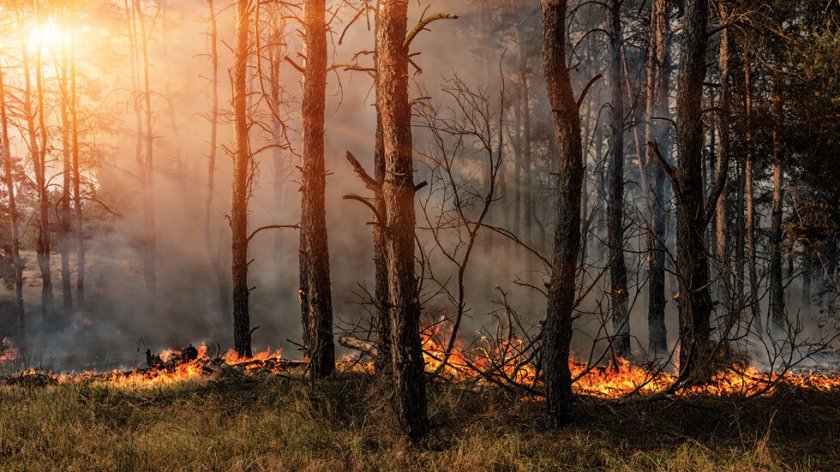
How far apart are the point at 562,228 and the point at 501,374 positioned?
1.94m

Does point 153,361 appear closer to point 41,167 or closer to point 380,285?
point 380,285

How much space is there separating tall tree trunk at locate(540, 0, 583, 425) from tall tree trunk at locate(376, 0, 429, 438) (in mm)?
1310

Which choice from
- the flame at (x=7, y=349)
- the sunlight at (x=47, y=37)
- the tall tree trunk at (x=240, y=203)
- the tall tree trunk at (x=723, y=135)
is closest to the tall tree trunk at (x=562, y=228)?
the tall tree trunk at (x=723, y=135)

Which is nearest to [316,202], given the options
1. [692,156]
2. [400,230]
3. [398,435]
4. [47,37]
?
[400,230]

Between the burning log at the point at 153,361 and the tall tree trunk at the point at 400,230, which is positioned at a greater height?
the tall tree trunk at the point at 400,230

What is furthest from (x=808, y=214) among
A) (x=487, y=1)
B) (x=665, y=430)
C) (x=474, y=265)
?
(x=487, y=1)

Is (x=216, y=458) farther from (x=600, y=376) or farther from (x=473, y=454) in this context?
(x=600, y=376)

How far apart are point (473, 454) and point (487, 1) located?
28918 mm

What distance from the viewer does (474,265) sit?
1148 inches

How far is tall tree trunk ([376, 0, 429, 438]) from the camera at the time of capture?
203 inches

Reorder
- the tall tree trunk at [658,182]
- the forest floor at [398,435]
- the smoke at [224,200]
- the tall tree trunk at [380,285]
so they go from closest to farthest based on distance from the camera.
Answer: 1. the forest floor at [398,435]
2. the tall tree trunk at [380,285]
3. the tall tree trunk at [658,182]
4. the smoke at [224,200]

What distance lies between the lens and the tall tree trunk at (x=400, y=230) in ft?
16.9

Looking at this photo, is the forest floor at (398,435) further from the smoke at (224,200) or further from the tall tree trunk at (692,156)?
the smoke at (224,200)

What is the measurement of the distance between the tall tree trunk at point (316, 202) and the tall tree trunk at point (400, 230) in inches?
102
